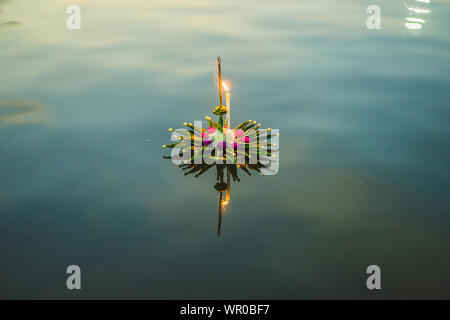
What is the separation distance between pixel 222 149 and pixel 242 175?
0.32 meters

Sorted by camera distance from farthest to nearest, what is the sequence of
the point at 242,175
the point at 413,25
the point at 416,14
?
the point at 416,14
the point at 413,25
the point at 242,175

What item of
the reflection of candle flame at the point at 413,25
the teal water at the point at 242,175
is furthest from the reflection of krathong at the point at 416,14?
the teal water at the point at 242,175

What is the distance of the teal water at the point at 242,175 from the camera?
8.68ft

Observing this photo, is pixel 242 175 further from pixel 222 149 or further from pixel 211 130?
pixel 211 130

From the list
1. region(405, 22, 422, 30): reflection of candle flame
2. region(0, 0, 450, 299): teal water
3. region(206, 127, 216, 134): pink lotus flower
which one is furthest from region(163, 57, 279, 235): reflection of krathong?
region(405, 22, 422, 30): reflection of candle flame

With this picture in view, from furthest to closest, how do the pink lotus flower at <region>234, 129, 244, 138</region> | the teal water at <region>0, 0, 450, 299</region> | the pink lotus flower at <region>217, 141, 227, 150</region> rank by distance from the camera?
the pink lotus flower at <region>234, 129, 244, 138</region>
the pink lotus flower at <region>217, 141, 227, 150</region>
the teal water at <region>0, 0, 450, 299</region>

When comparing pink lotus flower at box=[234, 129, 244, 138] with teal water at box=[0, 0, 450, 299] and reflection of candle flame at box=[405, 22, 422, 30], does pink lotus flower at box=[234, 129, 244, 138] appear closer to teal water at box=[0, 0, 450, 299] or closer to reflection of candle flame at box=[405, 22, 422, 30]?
teal water at box=[0, 0, 450, 299]

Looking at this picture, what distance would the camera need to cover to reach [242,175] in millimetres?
3445

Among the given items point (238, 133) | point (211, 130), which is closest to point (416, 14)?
point (238, 133)

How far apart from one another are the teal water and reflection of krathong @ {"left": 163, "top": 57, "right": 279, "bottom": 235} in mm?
114

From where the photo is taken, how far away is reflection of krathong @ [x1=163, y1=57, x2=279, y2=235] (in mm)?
3496

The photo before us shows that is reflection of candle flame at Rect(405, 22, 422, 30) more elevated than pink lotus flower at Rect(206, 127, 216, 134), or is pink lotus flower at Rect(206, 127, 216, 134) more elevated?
reflection of candle flame at Rect(405, 22, 422, 30)

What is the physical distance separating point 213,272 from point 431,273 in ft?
4.35

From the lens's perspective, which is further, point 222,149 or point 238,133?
point 238,133
